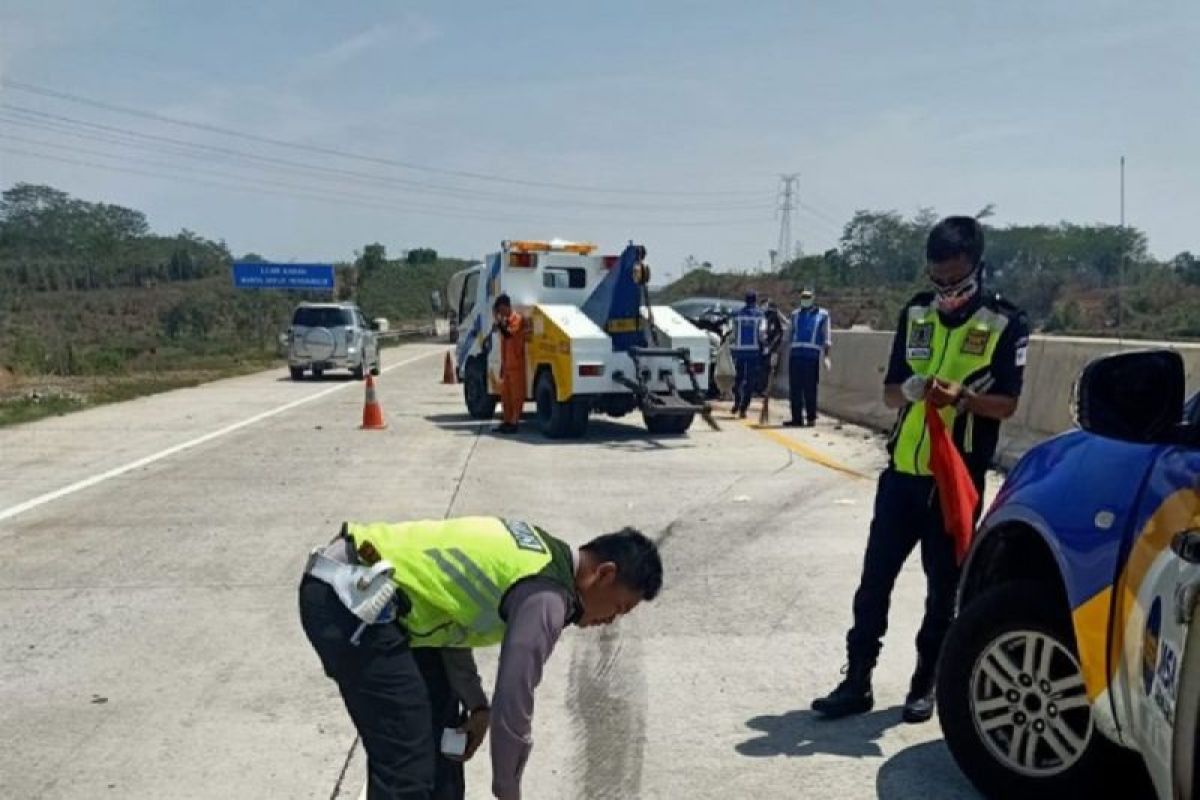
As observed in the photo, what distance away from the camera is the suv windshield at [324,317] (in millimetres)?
29297

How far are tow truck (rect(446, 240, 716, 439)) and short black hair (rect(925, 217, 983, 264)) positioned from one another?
31.9ft

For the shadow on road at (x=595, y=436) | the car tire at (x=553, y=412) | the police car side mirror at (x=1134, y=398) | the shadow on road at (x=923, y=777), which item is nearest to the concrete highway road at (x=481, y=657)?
the shadow on road at (x=923, y=777)

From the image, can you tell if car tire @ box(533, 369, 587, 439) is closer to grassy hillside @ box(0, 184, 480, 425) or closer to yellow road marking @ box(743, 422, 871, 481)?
yellow road marking @ box(743, 422, 871, 481)

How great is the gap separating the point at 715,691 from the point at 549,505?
4.76 metres

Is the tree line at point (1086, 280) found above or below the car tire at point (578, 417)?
above

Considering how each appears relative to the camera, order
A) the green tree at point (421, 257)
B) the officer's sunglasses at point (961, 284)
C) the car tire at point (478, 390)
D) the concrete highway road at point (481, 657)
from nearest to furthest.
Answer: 1. the concrete highway road at point (481, 657)
2. the officer's sunglasses at point (961, 284)
3. the car tire at point (478, 390)
4. the green tree at point (421, 257)

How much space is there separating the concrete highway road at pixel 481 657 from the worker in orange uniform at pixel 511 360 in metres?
1.83

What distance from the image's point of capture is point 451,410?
64.7 ft

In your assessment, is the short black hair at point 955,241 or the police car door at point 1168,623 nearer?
the police car door at point 1168,623

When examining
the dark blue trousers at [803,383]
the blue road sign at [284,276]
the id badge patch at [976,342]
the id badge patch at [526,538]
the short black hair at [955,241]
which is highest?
the blue road sign at [284,276]

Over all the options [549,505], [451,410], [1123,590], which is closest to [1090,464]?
[1123,590]

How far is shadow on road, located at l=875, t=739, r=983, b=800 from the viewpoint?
425 cm

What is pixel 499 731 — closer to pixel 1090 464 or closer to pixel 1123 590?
pixel 1123 590

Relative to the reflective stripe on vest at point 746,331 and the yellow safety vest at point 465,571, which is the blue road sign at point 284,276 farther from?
the yellow safety vest at point 465,571
